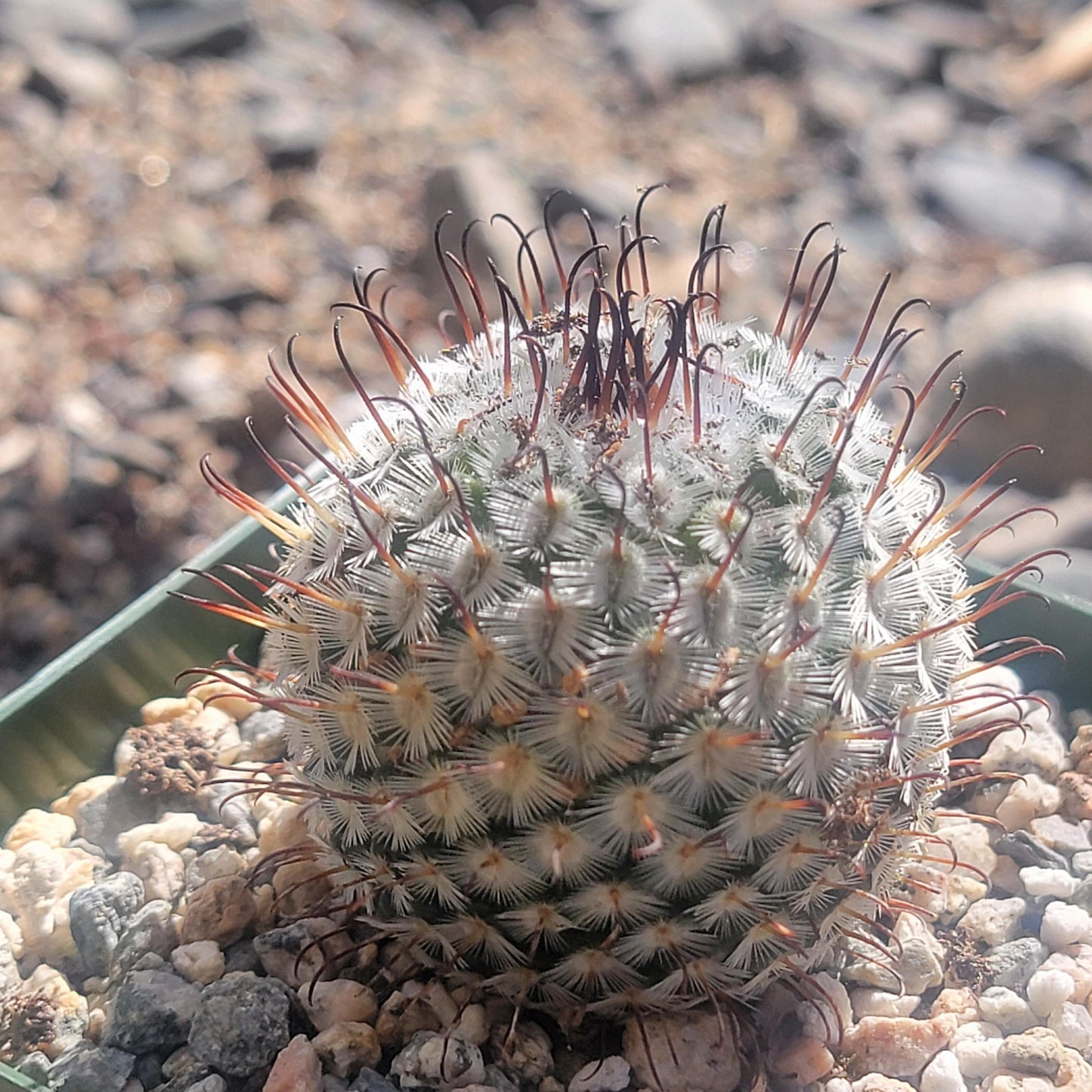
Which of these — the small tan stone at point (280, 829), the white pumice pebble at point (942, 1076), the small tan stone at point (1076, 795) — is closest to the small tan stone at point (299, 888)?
the small tan stone at point (280, 829)

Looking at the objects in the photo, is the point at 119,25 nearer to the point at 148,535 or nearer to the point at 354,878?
the point at 148,535

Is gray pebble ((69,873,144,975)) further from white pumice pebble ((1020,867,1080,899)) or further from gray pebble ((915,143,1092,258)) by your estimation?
gray pebble ((915,143,1092,258))

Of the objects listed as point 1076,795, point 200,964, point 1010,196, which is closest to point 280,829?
point 200,964

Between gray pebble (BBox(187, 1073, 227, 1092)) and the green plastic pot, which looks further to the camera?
the green plastic pot

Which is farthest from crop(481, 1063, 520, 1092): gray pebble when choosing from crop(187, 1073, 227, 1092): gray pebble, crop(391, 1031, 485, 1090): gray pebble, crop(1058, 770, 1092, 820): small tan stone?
crop(1058, 770, 1092, 820): small tan stone

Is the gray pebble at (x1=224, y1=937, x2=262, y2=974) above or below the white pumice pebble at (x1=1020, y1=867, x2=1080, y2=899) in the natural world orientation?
above

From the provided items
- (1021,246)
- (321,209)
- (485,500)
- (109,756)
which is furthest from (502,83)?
(485,500)

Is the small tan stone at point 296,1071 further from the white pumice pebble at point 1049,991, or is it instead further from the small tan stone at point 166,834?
the white pumice pebble at point 1049,991
